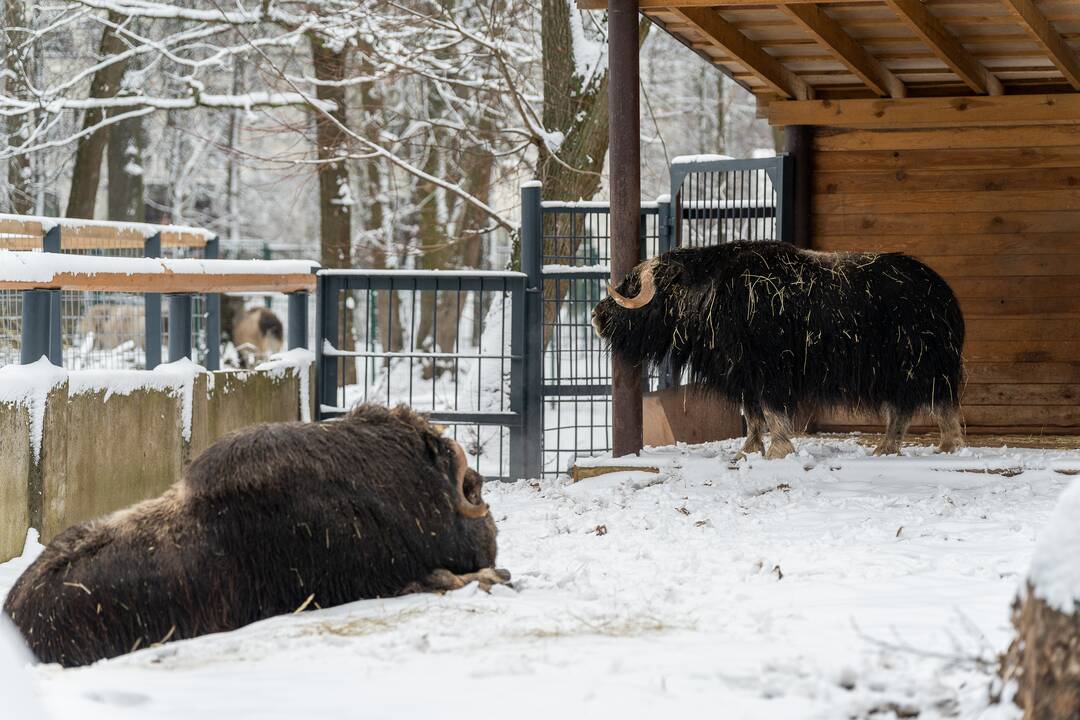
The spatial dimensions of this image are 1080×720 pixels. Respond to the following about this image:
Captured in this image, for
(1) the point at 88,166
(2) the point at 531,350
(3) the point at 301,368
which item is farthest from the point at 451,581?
(1) the point at 88,166

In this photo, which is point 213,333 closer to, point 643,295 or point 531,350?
point 531,350

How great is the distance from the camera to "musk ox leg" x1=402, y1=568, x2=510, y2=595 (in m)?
5.11

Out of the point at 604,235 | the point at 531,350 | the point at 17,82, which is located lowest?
the point at 531,350

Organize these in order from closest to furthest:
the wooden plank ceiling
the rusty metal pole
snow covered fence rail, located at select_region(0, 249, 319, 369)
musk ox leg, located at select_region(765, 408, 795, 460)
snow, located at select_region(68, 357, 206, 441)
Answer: snow covered fence rail, located at select_region(0, 249, 319, 369), snow, located at select_region(68, 357, 206, 441), the wooden plank ceiling, the rusty metal pole, musk ox leg, located at select_region(765, 408, 795, 460)

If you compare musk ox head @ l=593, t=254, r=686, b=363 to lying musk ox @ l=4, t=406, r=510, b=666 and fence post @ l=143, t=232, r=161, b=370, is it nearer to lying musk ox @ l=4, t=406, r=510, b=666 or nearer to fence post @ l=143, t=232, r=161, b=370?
fence post @ l=143, t=232, r=161, b=370

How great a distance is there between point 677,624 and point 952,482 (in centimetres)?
382

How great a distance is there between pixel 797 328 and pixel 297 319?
12.2 ft

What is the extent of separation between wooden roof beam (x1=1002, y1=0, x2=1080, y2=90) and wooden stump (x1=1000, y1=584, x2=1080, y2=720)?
5.43 m

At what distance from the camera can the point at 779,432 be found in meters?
8.45

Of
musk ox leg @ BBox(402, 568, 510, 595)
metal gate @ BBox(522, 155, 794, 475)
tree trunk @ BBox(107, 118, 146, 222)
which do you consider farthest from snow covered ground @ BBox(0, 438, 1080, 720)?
tree trunk @ BBox(107, 118, 146, 222)

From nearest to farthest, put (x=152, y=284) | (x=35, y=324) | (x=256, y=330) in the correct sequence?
(x=35, y=324)
(x=152, y=284)
(x=256, y=330)

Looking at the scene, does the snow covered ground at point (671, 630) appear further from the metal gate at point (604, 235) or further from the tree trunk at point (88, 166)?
the tree trunk at point (88, 166)

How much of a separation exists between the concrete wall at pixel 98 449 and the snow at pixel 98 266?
0.58 meters

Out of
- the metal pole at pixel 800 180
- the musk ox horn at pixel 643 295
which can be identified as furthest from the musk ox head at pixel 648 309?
the metal pole at pixel 800 180
